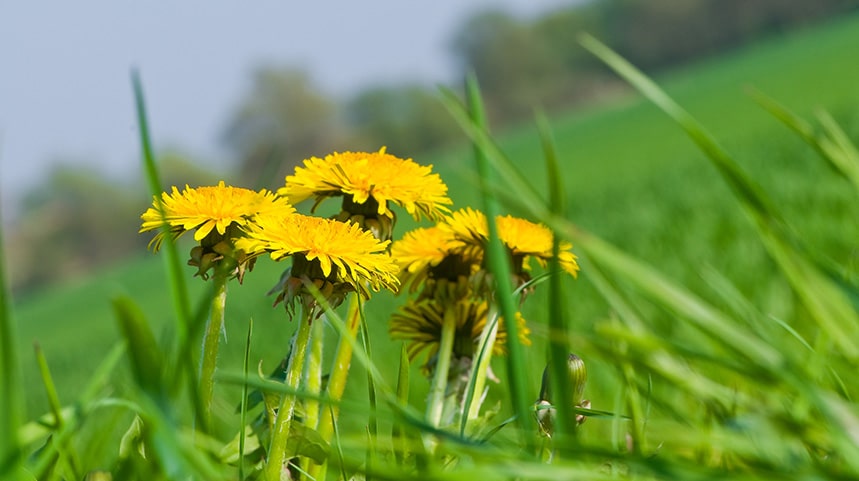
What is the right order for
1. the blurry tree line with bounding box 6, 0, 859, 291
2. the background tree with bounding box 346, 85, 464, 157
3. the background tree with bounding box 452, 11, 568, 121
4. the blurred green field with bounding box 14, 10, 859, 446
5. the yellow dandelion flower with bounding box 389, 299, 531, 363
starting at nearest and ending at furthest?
the yellow dandelion flower with bounding box 389, 299, 531, 363
the blurred green field with bounding box 14, 10, 859, 446
the blurry tree line with bounding box 6, 0, 859, 291
the background tree with bounding box 346, 85, 464, 157
the background tree with bounding box 452, 11, 568, 121

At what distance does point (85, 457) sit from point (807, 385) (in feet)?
1.03

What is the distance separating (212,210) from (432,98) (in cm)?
3074

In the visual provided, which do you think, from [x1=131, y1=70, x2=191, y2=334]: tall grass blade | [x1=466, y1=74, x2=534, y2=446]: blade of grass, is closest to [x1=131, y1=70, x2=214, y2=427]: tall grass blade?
[x1=131, y1=70, x2=191, y2=334]: tall grass blade

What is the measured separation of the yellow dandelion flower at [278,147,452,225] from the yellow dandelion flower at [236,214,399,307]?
66 mm

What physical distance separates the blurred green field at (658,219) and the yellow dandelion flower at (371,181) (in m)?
0.03

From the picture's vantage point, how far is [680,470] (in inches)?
10.4

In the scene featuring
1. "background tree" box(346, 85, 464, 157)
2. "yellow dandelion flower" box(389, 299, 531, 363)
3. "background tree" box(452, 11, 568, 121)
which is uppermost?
"background tree" box(452, 11, 568, 121)

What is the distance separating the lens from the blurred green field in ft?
8.87

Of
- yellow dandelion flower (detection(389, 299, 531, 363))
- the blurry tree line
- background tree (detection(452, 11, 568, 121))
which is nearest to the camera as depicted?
yellow dandelion flower (detection(389, 299, 531, 363))

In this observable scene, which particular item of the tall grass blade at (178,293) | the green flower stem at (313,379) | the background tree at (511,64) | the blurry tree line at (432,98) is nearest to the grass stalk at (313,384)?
the green flower stem at (313,379)

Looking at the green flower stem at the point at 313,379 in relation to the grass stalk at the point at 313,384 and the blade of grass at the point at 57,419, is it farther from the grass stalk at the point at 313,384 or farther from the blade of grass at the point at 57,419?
the blade of grass at the point at 57,419

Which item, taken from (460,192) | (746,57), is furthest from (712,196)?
(746,57)

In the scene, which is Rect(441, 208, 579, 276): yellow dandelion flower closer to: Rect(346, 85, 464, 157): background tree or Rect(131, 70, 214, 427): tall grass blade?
Rect(131, 70, 214, 427): tall grass blade

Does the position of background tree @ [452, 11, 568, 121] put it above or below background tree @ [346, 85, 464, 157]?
above
